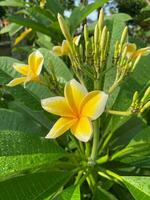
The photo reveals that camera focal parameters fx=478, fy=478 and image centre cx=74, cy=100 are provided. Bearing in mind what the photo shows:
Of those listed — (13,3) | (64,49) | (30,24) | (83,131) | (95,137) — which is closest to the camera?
(83,131)

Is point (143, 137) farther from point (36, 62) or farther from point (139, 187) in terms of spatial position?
point (36, 62)

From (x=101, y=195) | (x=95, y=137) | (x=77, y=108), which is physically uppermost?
(x=77, y=108)

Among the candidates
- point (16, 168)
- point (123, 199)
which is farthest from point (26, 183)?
point (123, 199)

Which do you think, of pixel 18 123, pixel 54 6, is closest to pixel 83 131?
pixel 18 123

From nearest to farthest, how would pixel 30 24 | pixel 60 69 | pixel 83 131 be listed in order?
pixel 83 131 → pixel 60 69 → pixel 30 24

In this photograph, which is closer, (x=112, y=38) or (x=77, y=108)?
(x=77, y=108)

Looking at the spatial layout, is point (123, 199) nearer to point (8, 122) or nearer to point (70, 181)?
point (70, 181)

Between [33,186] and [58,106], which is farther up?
[58,106]
